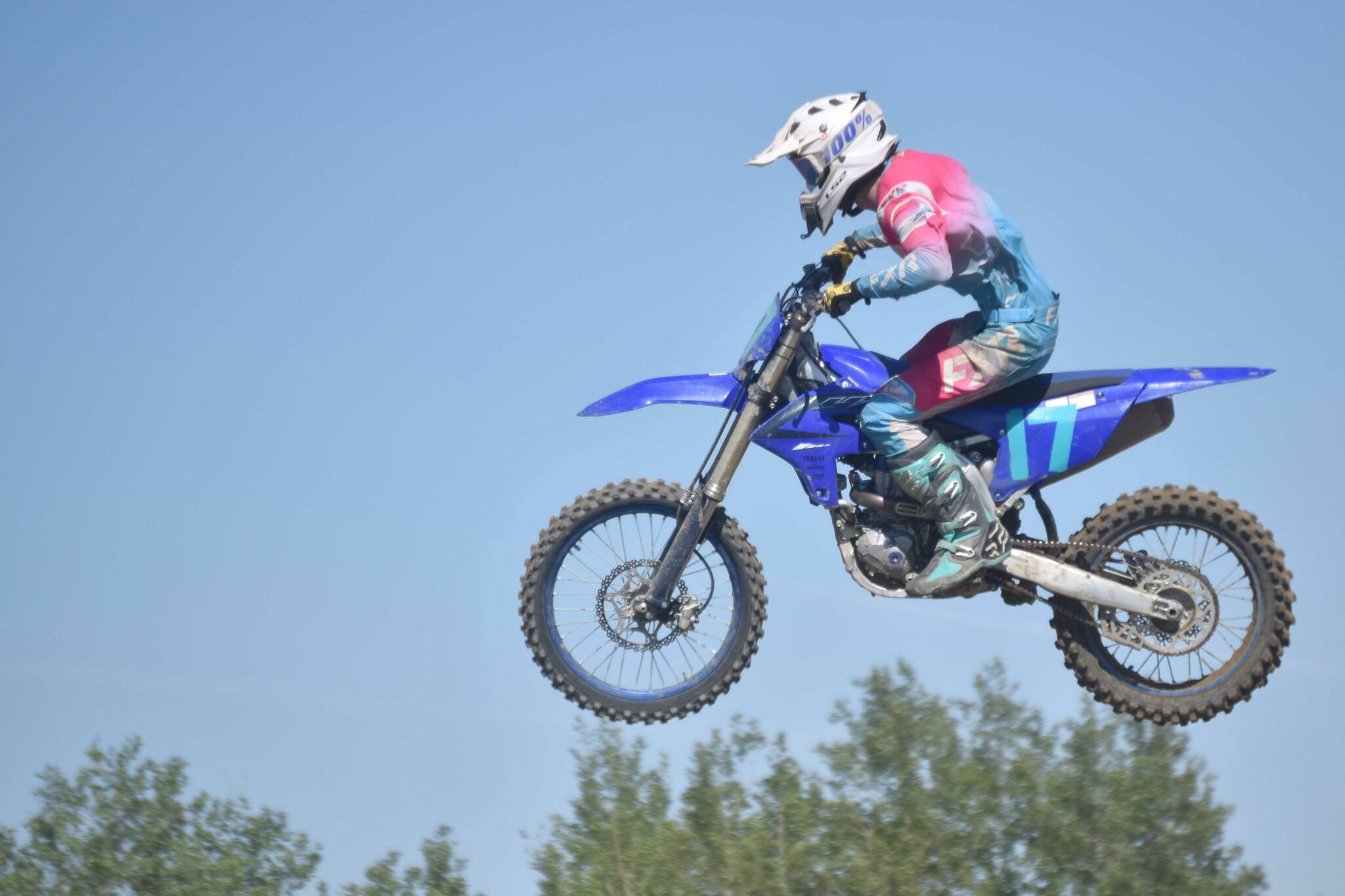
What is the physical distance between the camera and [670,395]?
30.3ft

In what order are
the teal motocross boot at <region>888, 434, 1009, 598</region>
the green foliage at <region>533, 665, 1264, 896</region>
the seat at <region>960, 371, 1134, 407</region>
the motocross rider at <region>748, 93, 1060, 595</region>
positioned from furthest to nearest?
the green foliage at <region>533, 665, 1264, 896</region> < the seat at <region>960, 371, 1134, 407</region> < the teal motocross boot at <region>888, 434, 1009, 598</region> < the motocross rider at <region>748, 93, 1060, 595</region>

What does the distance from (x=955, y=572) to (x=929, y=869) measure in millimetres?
11378

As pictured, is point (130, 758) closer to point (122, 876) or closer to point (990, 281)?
point (122, 876)

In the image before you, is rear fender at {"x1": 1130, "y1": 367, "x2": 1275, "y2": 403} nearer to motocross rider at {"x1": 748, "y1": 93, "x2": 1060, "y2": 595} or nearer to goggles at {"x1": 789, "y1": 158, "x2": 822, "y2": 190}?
motocross rider at {"x1": 748, "y1": 93, "x2": 1060, "y2": 595}

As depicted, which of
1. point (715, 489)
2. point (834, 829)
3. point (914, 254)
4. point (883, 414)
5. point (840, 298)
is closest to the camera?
point (914, 254)

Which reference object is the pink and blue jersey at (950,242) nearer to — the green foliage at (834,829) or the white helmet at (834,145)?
the white helmet at (834,145)

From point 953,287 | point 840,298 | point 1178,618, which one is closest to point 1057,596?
point 1178,618

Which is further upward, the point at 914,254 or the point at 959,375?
the point at 914,254

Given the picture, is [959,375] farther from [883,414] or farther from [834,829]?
[834,829]

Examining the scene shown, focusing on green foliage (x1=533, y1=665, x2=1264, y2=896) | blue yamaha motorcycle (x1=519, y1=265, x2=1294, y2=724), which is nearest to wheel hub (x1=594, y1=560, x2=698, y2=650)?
blue yamaha motorcycle (x1=519, y1=265, x2=1294, y2=724)

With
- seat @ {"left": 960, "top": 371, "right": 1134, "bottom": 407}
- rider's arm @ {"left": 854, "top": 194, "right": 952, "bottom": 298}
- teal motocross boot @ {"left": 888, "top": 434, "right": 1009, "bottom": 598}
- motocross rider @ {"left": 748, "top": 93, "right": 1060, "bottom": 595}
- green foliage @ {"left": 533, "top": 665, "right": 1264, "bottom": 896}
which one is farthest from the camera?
green foliage @ {"left": 533, "top": 665, "right": 1264, "bottom": 896}

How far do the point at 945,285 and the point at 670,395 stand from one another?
1608 millimetres

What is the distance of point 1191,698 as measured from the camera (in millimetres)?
9086

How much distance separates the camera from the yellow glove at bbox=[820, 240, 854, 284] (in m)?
9.06
